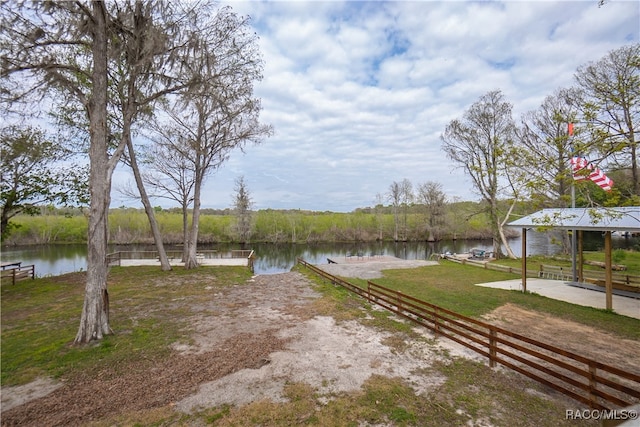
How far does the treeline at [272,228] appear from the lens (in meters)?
43.3

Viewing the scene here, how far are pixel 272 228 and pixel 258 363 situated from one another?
45331 millimetres

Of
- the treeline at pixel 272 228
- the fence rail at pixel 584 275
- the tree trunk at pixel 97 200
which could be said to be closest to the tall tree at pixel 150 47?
the tree trunk at pixel 97 200

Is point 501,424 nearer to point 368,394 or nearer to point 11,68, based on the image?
point 368,394

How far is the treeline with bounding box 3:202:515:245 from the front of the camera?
4334 centimetres

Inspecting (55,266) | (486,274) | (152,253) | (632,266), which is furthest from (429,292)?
(55,266)

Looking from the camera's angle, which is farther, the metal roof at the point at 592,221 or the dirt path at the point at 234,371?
the metal roof at the point at 592,221

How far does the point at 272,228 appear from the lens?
5088cm

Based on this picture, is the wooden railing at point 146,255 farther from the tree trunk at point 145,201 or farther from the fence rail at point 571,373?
the fence rail at point 571,373

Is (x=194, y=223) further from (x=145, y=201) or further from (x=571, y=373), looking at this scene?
(x=571, y=373)

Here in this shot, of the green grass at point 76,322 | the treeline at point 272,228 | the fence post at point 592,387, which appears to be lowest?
the green grass at point 76,322

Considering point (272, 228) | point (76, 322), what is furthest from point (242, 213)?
point (76, 322)

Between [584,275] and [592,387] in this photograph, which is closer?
[592,387]

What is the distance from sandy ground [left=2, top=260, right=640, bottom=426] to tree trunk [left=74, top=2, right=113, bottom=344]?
6.03 ft

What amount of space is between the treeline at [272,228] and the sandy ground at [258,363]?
36.2m
